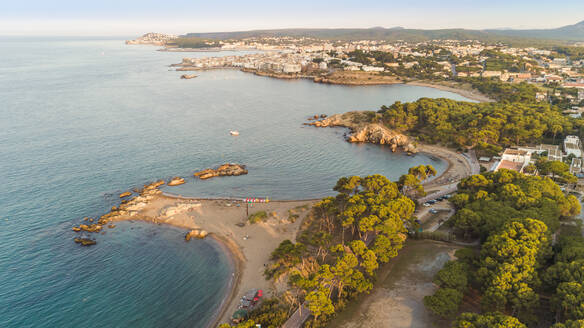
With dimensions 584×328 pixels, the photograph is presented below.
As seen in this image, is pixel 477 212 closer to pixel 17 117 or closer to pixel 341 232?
pixel 341 232

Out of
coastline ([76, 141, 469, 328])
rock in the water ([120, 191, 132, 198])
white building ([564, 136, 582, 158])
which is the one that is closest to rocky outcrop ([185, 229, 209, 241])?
coastline ([76, 141, 469, 328])

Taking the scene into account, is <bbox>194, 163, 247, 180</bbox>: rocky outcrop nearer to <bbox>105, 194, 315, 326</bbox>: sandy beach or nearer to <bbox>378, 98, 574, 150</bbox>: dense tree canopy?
<bbox>105, 194, 315, 326</bbox>: sandy beach

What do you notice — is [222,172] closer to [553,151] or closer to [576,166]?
[576,166]

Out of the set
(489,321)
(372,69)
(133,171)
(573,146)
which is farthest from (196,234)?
(372,69)

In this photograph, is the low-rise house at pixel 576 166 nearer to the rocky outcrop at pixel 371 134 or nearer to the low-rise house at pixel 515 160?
the low-rise house at pixel 515 160

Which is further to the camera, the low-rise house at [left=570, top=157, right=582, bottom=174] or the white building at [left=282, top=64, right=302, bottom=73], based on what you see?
the white building at [left=282, top=64, right=302, bottom=73]

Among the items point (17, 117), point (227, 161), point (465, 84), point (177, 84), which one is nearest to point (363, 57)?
point (465, 84)

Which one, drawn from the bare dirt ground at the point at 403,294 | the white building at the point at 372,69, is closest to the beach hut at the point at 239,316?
the bare dirt ground at the point at 403,294
